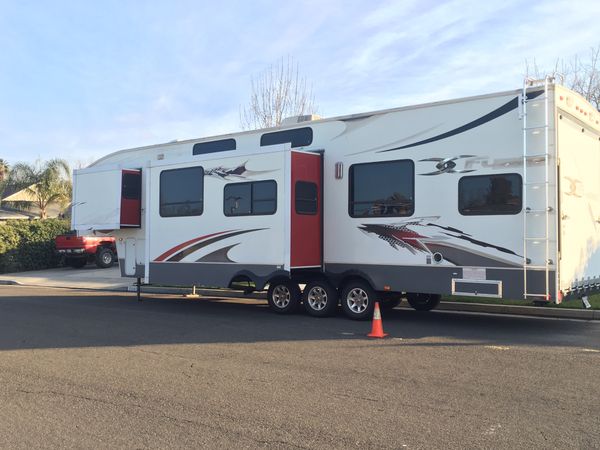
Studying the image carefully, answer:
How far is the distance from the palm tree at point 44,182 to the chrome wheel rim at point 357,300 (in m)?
26.3

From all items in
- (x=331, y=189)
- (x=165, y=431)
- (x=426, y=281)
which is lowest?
(x=165, y=431)

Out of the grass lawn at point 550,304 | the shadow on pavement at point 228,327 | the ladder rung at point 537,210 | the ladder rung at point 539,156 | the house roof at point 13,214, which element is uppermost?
the house roof at point 13,214

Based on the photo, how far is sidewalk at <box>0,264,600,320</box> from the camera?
10.9 meters

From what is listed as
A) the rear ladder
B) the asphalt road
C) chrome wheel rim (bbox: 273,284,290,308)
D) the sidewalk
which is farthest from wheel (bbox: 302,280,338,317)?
the rear ladder

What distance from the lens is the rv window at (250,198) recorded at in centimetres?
1074

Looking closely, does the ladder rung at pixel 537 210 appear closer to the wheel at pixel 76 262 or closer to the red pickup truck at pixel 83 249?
the red pickup truck at pixel 83 249

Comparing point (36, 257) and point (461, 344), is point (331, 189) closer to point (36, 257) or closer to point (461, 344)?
point (461, 344)

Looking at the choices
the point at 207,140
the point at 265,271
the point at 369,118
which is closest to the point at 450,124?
the point at 369,118

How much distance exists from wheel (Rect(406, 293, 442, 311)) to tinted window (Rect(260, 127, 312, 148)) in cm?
377

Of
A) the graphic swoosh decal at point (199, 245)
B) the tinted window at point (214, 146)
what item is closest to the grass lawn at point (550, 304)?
the graphic swoosh decal at point (199, 245)

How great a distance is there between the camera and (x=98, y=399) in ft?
18.4

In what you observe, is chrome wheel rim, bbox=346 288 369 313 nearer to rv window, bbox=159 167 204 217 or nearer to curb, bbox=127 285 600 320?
curb, bbox=127 285 600 320

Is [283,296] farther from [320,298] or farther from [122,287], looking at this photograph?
[122,287]

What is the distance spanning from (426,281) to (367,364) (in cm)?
297
